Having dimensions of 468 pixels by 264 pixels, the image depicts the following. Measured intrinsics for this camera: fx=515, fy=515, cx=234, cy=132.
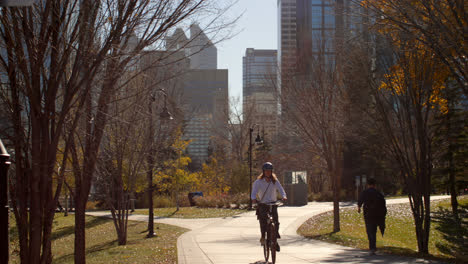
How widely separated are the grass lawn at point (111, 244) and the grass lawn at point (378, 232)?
4929 mm

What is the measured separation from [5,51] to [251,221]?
53.9ft

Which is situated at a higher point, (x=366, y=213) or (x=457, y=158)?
(x=457, y=158)

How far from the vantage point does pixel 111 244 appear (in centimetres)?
1925

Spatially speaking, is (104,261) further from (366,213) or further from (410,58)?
(410,58)

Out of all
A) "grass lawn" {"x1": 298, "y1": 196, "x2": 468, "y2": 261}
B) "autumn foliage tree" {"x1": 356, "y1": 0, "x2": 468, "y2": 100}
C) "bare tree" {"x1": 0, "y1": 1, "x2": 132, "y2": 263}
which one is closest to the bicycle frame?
"grass lawn" {"x1": 298, "y1": 196, "x2": 468, "y2": 261}

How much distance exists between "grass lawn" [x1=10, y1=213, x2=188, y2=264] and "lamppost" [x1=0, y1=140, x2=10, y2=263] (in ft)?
21.4

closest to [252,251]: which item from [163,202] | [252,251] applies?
[252,251]

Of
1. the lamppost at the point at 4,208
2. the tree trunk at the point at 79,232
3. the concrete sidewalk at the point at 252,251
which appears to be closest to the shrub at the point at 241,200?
the concrete sidewalk at the point at 252,251

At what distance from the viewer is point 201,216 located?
27484 millimetres

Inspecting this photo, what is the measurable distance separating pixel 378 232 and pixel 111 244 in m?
10.2

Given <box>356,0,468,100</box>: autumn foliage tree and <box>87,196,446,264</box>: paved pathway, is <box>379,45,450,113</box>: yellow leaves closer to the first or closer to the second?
<box>356,0,468,100</box>: autumn foliage tree

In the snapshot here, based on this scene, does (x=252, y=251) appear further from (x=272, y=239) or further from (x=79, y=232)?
(x=79, y=232)

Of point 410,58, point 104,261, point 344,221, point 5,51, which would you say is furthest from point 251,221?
point 5,51

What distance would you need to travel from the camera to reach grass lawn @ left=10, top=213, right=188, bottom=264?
12.8 metres
